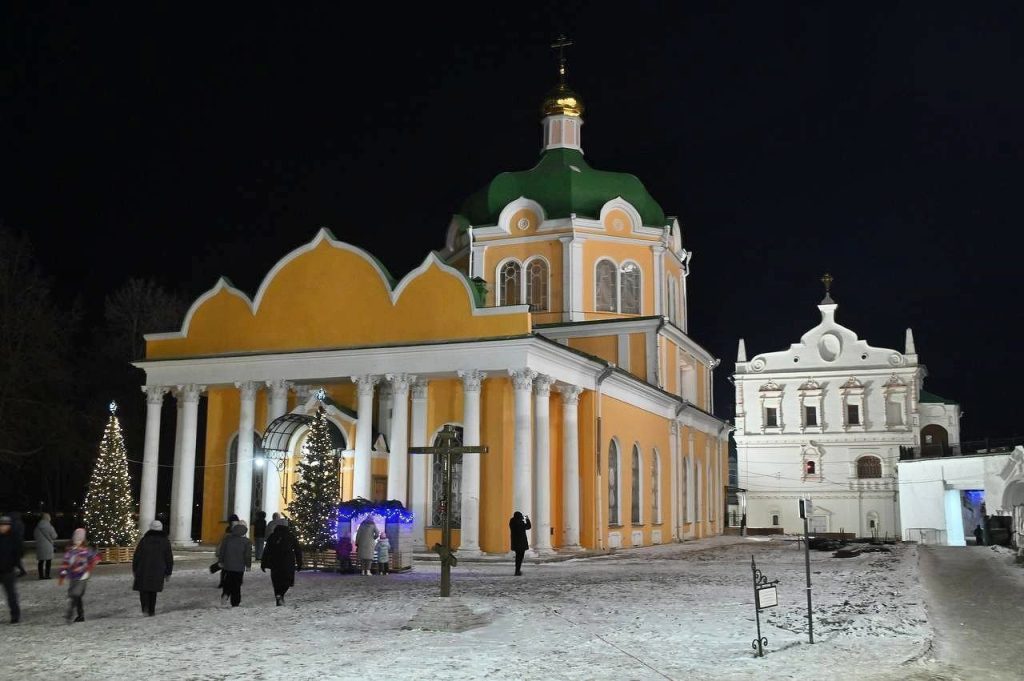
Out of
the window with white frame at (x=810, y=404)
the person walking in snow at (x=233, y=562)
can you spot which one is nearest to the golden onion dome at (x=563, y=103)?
the window with white frame at (x=810, y=404)

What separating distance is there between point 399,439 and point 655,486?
12571 mm

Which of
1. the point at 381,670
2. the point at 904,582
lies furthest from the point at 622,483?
the point at 381,670

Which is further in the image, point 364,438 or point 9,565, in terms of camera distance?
point 364,438

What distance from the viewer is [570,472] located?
87.3 feet

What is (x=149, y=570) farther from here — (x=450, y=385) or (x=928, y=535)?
(x=928, y=535)

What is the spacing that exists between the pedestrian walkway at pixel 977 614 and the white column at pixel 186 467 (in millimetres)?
17837

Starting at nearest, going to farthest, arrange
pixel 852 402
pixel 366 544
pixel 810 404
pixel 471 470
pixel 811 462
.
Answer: pixel 366 544 → pixel 471 470 → pixel 811 462 → pixel 852 402 → pixel 810 404

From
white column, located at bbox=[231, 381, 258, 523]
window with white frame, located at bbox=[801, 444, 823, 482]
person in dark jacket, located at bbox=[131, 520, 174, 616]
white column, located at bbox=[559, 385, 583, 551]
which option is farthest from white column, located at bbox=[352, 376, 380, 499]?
window with white frame, located at bbox=[801, 444, 823, 482]

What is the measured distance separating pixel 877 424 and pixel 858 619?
4269 cm

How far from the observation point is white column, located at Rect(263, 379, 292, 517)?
1037 inches

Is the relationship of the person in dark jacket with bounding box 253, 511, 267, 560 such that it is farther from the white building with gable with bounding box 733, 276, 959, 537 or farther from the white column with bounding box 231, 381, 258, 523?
the white building with gable with bounding box 733, 276, 959, 537

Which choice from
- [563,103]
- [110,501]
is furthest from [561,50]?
[110,501]

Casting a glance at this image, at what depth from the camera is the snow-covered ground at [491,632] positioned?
9.50 m

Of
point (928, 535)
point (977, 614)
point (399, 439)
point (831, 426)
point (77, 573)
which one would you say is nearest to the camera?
point (77, 573)
